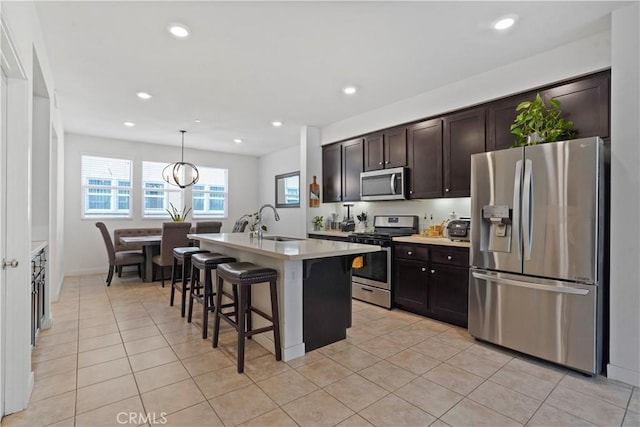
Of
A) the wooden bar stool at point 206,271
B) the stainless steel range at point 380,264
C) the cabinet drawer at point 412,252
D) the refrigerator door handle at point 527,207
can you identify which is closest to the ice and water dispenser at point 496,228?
the refrigerator door handle at point 527,207

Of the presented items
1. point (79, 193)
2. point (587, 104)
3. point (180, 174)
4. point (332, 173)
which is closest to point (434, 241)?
point (587, 104)

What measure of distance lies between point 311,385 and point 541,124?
2.75 m

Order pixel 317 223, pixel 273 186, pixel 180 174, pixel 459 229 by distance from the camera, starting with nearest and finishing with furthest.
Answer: pixel 459 229
pixel 317 223
pixel 180 174
pixel 273 186

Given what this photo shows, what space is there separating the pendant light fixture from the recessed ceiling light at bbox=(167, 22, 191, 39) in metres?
2.85

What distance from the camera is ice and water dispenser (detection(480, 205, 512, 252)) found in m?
2.67

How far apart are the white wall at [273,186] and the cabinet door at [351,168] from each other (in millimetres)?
1745

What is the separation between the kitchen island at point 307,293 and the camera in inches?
101

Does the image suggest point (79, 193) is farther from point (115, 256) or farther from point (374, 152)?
point (374, 152)

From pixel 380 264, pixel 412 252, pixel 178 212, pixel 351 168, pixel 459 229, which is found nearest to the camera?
pixel 459 229

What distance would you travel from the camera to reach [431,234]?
3.99 m

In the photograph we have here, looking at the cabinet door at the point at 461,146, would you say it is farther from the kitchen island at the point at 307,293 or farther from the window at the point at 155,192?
the window at the point at 155,192

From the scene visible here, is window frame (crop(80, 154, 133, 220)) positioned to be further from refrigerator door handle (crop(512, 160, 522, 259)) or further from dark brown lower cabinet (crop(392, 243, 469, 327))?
refrigerator door handle (crop(512, 160, 522, 259))

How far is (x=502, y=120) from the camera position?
10.4 feet

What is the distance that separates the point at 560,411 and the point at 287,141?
18.4 feet
